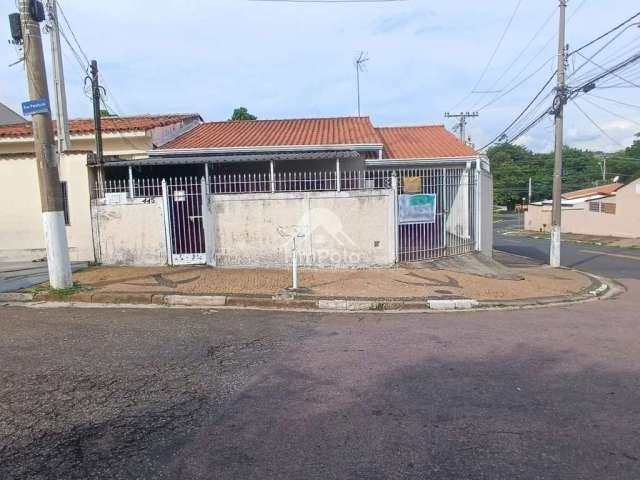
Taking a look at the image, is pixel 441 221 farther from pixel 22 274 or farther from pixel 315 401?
pixel 22 274

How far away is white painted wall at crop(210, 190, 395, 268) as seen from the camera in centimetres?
1097

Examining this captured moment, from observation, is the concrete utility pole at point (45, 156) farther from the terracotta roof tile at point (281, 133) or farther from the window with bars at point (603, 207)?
the window with bars at point (603, 207)

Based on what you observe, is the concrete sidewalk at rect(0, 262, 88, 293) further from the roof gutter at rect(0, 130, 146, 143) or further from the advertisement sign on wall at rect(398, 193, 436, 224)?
the advertisement sign on wall at rect(398, 193, 436, 224)

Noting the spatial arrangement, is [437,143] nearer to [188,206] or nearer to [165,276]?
[188,206]

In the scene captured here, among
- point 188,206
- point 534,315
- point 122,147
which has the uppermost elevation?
point 122,147

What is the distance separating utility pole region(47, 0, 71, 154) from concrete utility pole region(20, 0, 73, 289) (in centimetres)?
479

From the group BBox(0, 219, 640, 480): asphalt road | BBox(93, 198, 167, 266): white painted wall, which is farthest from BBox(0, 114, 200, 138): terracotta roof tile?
BBox(0, 219, 640, 480): asphalt road

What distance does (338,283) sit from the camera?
948cm

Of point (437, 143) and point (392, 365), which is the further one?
point (437, 143)

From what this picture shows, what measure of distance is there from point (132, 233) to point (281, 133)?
7.16 meters

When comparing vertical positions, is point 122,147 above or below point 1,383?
above

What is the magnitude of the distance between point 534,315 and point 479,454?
205 inches

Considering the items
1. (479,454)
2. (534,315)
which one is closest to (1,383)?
(479,454)

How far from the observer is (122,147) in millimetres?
13953
